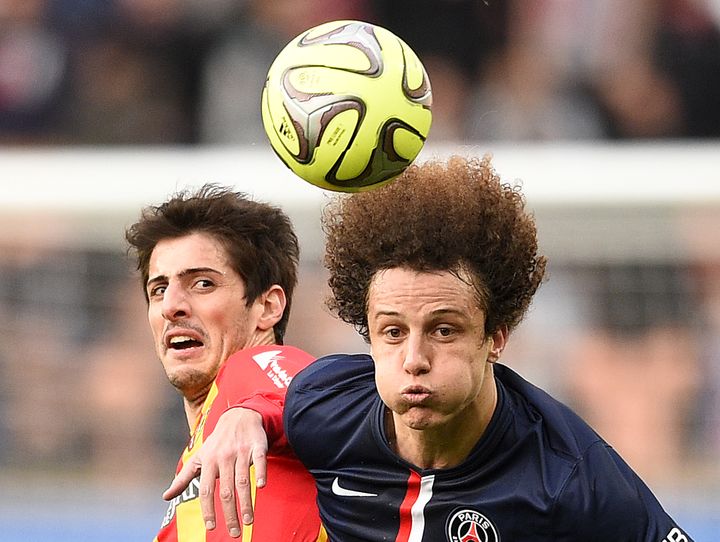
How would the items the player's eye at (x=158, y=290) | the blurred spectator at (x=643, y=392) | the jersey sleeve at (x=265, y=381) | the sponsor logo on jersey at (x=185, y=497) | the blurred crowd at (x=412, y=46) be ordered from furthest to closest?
1. the blurred crowd at (x=412, y=46)
2. the blurred spectator at (x=643, y=392)
3. the player's eye at (x=158, y=290)
4. the sponsor logo on jersey at (x=185, y=497)
5. the jersey sleeve at (x=265, y=381)

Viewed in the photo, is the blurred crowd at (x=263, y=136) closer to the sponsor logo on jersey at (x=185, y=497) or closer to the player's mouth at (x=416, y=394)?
the sponsor logo on jersey at (x=185, y=497)

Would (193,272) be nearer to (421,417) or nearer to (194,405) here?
(194,405)

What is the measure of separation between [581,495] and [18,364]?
24.8ft

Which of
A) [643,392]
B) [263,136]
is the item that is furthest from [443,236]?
[263,136]

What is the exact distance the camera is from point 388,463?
457 cm

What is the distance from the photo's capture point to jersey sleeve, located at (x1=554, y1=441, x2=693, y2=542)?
4180 mm

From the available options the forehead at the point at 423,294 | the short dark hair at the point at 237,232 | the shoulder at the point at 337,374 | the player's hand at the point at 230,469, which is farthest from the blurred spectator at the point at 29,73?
the forehead at the point at 423,294

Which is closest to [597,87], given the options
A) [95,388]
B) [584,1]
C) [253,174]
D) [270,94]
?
[584,1]

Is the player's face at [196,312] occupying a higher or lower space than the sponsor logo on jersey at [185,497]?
higher

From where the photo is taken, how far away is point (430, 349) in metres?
4.25

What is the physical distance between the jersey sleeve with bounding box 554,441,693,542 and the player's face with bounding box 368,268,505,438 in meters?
0.36

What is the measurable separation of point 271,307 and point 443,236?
143 cm

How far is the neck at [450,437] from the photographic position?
14.5 feet

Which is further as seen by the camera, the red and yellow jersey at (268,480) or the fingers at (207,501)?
the red and yellow jersey at (268,480)
